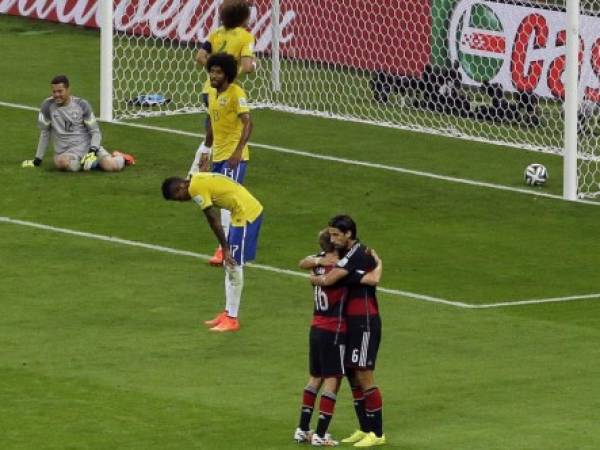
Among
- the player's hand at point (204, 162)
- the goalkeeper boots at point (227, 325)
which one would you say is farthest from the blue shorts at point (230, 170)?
the goalkeeper boots at point (227, 325)

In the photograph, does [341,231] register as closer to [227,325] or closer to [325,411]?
[325,411]

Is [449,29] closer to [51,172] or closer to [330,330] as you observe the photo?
[51,172]

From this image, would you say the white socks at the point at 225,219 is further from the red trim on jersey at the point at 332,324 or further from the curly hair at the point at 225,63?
the red trim on jersey at the point at 332,324

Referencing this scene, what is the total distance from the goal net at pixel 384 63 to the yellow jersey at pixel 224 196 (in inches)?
383

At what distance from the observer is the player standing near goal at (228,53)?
22.2m

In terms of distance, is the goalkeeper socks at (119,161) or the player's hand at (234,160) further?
the goalkeeper socks at (119,161)

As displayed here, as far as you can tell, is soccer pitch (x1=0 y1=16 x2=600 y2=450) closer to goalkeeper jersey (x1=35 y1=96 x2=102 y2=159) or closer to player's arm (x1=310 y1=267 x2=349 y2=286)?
goalkeeper jersey (x1=35 y1=96 x2=102 y2=159)

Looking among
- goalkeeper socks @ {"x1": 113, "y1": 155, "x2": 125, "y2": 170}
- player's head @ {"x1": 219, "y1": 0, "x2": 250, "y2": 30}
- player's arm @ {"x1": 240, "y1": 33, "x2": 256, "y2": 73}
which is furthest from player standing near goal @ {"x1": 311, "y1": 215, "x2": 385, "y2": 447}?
goalkeeper socks @ {"x1": 113, "y1": 155, "x2": 125, "y2": 170}

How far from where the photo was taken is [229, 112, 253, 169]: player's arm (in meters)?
21.8

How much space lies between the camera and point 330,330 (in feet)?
54.0

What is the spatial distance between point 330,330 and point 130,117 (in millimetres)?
15837

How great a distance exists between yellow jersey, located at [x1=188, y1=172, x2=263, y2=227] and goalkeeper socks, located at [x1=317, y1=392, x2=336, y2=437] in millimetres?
3896

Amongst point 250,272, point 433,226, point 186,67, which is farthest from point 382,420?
point 186,67

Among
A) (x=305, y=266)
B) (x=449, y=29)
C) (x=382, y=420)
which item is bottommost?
(x=382, y=420)
